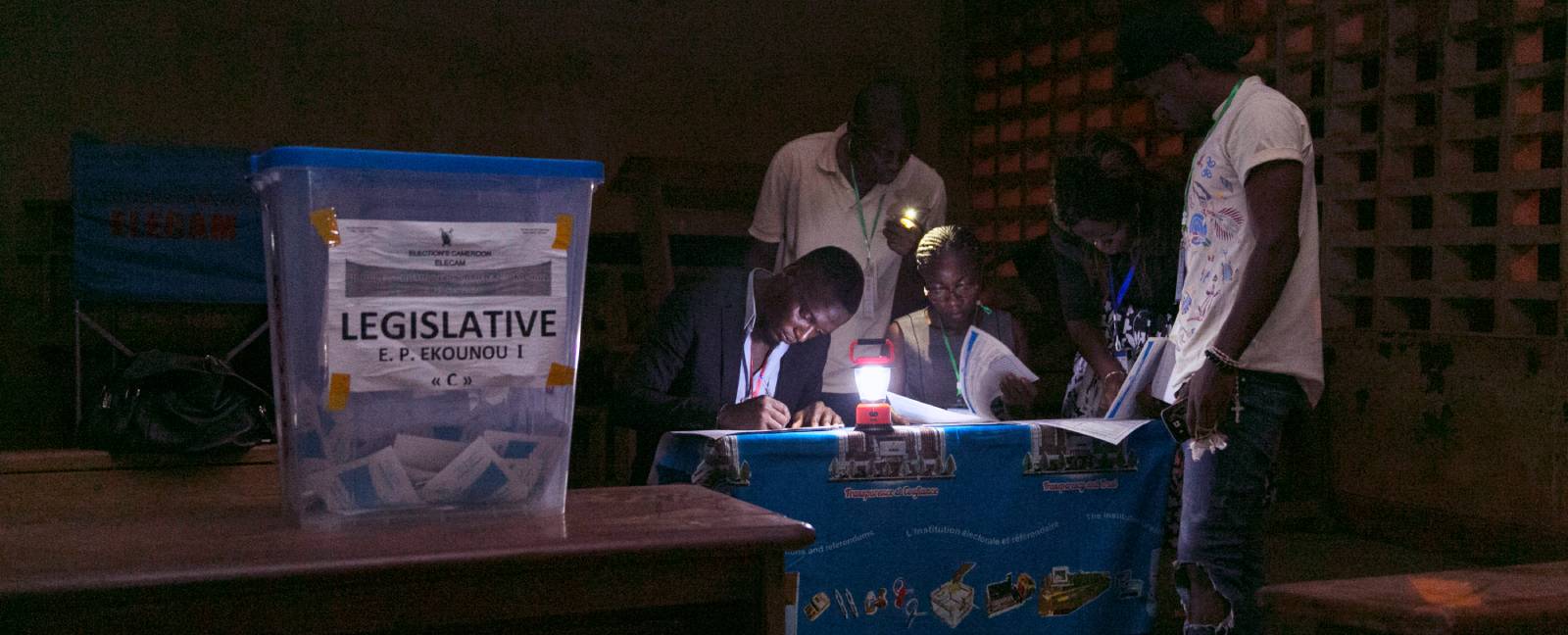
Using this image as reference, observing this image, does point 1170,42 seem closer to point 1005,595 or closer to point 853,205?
point 1005,595

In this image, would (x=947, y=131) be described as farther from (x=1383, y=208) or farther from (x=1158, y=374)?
(x=1158, y=374)

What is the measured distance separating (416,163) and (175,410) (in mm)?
1872

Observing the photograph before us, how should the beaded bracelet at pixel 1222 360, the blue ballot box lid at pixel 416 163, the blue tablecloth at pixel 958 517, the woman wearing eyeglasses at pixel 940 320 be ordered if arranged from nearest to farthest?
the blue ballot box lid at pixel 416 163 < the beaded bracelet at pixel 1222 360 < the blue tablecloth at pixel 958 517 < the woman wearing eyeglasses at pixel 940 320

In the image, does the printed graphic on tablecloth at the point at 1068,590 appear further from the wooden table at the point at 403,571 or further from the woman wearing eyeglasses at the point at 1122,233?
the wooden table at the point at 403,571

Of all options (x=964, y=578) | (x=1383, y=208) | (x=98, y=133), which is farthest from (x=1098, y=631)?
(x=98, y=133)

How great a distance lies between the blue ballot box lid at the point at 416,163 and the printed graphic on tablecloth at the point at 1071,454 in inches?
66.2

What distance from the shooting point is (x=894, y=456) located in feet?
8.77

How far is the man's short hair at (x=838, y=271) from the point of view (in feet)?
10.1

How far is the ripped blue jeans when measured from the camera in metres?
2.29

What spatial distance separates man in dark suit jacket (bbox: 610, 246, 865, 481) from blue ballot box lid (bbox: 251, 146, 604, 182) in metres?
1.68

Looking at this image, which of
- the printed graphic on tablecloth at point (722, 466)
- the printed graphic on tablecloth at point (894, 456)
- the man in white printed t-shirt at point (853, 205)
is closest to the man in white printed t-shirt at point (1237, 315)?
the printed graphic on tablecloth at point (894, 456)

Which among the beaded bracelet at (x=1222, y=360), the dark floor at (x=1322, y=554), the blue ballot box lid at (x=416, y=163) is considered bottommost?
the dark floor at (x=1322, y=554)

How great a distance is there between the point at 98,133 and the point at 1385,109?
5166mm

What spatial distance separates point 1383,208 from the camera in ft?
15.1
